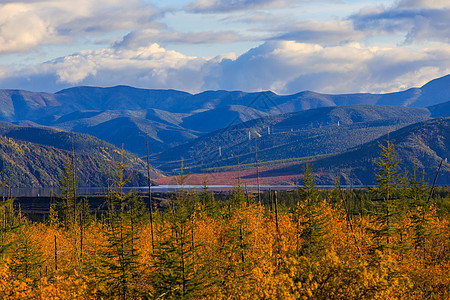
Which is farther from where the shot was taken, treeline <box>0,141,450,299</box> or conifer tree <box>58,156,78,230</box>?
conifer tree <box>58,156,78,230</box>

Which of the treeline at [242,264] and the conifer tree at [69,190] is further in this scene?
the conifer tree at [69,190]

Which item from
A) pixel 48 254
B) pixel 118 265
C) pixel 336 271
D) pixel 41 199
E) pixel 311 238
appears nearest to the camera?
pixel 336 271

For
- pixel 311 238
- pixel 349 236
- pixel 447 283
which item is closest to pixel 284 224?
pixel 311 238

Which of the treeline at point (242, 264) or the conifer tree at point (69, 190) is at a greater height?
the conifer tree at point (69, 190)

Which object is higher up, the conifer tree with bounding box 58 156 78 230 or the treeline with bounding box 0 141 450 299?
the conifer tree with bounding box 58 156 78 230

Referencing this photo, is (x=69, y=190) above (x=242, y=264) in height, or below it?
above

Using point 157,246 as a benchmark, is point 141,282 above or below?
below

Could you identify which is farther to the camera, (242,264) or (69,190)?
(69,190)

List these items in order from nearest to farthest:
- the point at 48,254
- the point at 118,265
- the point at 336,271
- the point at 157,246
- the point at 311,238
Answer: the point at 336,271, the point at 157,246, the point at 118,265, the point at 311,238, the point at 48,254

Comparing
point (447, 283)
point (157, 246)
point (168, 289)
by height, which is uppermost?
point (157, 246)

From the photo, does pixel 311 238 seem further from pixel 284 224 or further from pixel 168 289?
pixel 168 289

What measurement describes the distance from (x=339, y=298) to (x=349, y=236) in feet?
65.1

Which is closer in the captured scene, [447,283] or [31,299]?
[31,299]

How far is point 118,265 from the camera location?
26.6m
